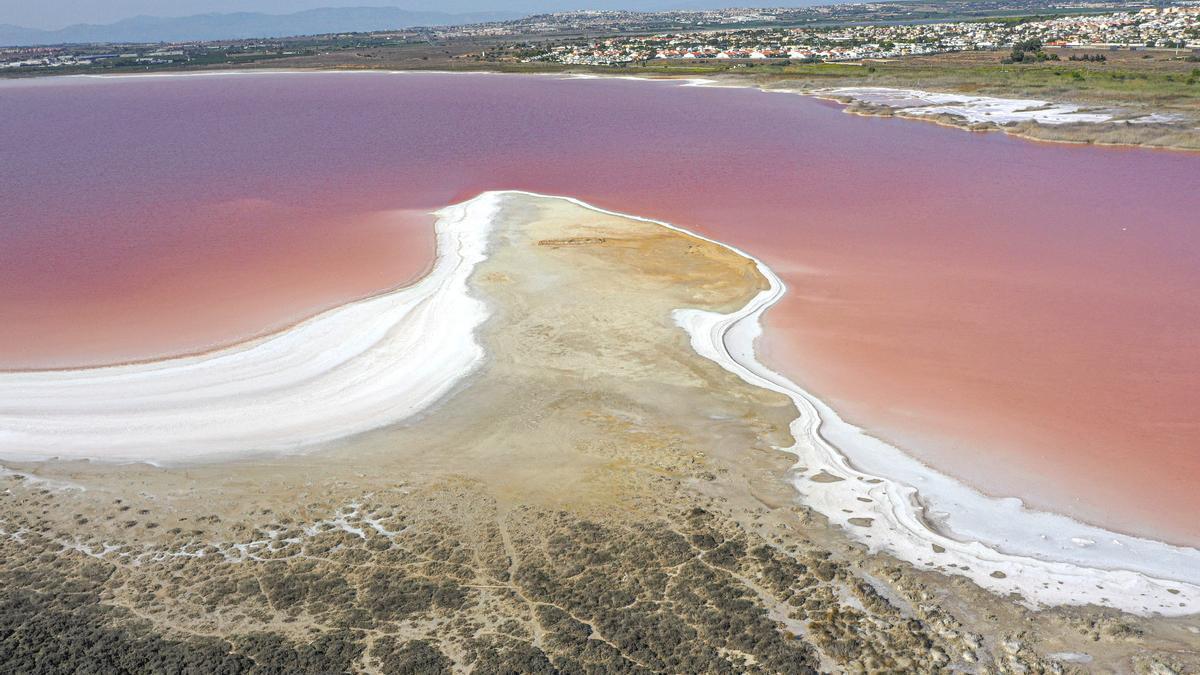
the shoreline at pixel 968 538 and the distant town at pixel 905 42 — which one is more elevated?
the distant town at pixel 905 42

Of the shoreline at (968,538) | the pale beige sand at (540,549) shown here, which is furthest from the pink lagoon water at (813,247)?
the pale beige sand at (540,549)

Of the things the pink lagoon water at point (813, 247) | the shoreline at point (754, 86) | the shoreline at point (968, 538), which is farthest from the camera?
the shoreline at point (754, 86)

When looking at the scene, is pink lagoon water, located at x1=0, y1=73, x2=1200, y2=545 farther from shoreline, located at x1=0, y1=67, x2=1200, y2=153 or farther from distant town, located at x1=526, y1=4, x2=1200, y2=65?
distant town, located at x1=526, y1=4, x2=1200, y2=65

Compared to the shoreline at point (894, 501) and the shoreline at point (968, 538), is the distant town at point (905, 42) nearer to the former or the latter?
the shoreline at point (894, 501)

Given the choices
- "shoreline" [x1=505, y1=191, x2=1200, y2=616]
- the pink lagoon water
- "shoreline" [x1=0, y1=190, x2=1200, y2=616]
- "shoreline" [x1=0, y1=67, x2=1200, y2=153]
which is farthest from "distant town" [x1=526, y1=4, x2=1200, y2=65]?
"shoreline" [x1=505, y1=191, x2=1200, y2=616]

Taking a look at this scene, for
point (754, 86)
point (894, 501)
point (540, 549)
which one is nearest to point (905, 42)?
point (754, 86)

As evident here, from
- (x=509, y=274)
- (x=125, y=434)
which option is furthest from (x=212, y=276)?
(x=125, y=434)

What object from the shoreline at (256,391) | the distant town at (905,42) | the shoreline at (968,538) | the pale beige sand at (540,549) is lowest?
the shoreline at (968,538)

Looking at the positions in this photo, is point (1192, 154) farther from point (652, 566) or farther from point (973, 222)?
point (652, 566)
